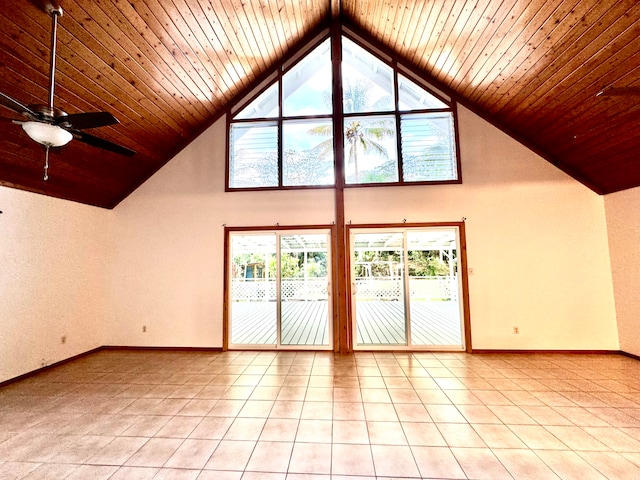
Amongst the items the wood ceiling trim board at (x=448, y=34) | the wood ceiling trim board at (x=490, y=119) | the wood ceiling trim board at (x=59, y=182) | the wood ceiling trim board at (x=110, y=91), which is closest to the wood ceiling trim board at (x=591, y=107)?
the wood ceiling trim board at (x=490, y=119)

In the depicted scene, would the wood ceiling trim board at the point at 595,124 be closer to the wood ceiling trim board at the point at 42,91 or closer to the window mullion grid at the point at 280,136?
the window mullion grid at the point at 280,136

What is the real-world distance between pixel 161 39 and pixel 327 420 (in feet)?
13.9

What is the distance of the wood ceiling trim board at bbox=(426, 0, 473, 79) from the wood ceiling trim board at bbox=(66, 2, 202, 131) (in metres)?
3.53

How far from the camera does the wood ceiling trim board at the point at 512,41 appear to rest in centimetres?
270

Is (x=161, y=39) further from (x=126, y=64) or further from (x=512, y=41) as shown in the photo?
(x=512, y=41)

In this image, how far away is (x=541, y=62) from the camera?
3.12 metres

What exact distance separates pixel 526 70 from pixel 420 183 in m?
1.84

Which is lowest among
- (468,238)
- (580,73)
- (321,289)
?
(321,289)

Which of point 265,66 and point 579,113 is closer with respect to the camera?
point 579,113

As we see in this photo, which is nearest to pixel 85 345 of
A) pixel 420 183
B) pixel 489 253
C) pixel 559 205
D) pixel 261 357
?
pixel 261 357

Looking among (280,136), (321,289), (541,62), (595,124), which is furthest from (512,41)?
(321,289)

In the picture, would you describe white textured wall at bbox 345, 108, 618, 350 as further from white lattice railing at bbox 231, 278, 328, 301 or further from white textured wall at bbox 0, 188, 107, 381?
white textured wall at bbox 0, 188, 107, 381

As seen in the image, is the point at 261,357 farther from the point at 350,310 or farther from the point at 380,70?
the point at 380,70

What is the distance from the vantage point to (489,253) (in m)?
4.37
